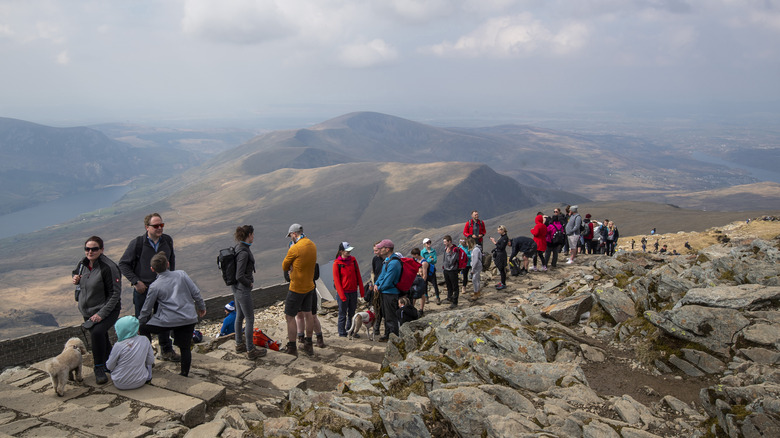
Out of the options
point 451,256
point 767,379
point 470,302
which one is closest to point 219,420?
point 767,379

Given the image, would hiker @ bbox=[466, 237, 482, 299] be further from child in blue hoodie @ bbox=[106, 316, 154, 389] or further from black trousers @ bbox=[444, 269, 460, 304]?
child in blue hoodie @ bbox=[106, 316, 154, 389]

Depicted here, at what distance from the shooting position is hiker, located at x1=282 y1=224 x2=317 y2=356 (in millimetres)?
7773

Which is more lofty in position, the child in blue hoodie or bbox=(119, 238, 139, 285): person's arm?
bbox=(119, 238, 139, 285): person's arm

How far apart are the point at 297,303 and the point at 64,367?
3549mm

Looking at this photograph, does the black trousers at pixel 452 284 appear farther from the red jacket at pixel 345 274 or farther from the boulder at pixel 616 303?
the boulder at pixel 616 303

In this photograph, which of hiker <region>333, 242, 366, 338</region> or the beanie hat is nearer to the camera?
the beanie hat

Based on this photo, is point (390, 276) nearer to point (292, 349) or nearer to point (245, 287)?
point (292, 349)

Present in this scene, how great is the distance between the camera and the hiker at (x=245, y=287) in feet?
24.6

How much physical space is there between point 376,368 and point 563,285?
22.9ft

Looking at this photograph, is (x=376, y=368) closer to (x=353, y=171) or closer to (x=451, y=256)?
(x=451, y=256)

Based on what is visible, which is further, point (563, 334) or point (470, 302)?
point (470, 302)

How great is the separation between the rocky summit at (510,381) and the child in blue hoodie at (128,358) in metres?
0.19

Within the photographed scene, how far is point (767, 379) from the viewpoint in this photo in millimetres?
5227

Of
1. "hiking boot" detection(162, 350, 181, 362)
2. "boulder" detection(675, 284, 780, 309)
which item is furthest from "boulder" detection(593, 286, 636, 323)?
"hiking boot" detection(162, 350, 181, 362)
